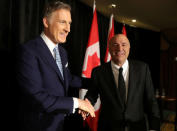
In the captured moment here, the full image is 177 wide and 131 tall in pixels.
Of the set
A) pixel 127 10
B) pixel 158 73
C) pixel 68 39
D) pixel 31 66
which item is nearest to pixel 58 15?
pixel 31 66

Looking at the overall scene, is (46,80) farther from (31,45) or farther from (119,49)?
(119,49)

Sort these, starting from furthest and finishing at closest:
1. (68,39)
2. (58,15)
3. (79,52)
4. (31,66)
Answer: (79,52)
(68,39)
(58,15)
(31,66)

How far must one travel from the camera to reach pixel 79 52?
3279 mm

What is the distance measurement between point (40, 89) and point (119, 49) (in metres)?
0.71

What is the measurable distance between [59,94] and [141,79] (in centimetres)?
66

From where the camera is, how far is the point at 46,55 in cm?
138

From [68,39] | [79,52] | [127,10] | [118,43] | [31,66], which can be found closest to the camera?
[31,66]

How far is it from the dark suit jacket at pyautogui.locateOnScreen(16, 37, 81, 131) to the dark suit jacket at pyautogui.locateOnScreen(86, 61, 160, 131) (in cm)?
33

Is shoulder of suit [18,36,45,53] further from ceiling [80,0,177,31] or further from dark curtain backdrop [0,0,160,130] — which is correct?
ceiling [80,0,177,31]

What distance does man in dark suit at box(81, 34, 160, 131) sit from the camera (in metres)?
1.47

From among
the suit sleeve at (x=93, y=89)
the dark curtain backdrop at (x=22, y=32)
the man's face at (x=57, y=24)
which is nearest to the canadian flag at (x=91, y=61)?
the dark curtain backdrop at (x=22, y=32)

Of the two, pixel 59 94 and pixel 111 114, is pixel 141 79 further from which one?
pixel 59 94

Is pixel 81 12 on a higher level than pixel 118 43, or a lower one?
higher

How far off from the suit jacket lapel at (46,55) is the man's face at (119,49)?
496 millimetres
